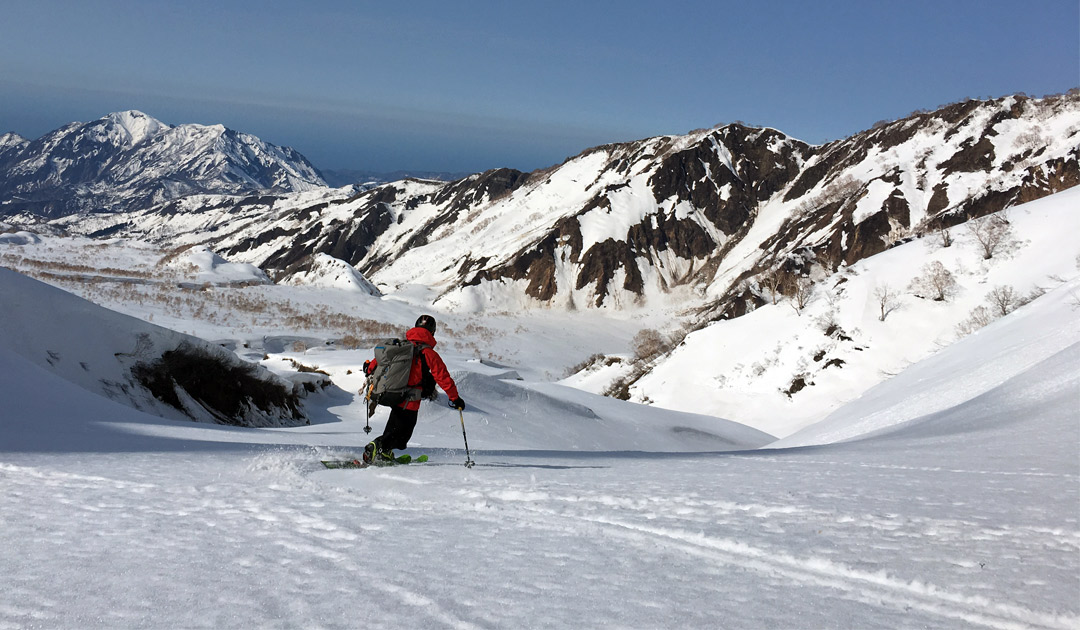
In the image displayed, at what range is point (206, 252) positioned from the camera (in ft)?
211

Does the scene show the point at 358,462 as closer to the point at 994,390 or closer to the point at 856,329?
the point at 994,390

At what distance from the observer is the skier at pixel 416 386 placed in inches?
297

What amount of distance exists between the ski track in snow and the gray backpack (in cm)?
124

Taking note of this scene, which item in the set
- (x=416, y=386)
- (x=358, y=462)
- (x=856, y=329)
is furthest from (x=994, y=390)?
(x=856, y=329)

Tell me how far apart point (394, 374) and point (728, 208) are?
3505 inches

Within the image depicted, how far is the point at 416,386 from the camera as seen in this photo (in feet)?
25.1

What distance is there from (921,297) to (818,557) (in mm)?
32550

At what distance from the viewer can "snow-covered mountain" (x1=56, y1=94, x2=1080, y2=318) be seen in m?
63.7

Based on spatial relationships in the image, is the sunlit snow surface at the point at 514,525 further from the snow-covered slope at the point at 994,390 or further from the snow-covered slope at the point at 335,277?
the snow-covered slope at the point at 335,277

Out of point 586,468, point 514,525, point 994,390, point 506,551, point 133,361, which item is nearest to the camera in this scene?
point 506,551

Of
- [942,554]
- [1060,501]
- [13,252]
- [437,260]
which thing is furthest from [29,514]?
[437,260]

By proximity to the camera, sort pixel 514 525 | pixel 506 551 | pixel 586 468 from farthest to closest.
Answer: pixel 586 468, pixel 514 525, pixel 506 551

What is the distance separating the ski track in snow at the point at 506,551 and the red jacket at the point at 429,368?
125cm

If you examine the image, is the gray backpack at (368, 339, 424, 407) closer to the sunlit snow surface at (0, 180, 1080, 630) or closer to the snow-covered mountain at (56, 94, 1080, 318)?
the sunlit snow surface at (0, 180, 1080, 630)
